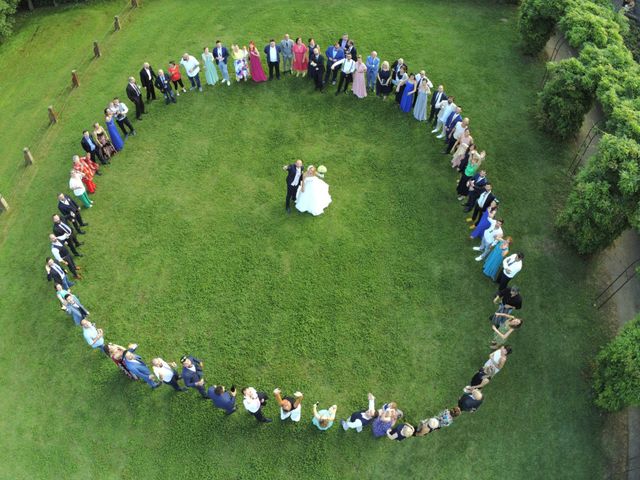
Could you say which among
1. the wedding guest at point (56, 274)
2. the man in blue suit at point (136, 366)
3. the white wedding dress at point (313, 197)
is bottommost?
the man in blue suit at point (136, 366)

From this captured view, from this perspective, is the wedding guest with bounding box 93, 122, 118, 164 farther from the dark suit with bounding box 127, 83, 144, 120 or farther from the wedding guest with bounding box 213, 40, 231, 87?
the wedding guest with bounding box 213, 40, 231, 87

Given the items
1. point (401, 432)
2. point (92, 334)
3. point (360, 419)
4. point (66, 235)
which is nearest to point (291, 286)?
point (360, 419)

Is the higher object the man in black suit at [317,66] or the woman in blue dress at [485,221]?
the man in black suit at [317,66]

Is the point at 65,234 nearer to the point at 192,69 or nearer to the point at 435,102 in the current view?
the point at 192,69

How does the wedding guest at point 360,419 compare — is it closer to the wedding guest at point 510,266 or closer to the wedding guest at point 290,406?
the wedding guest at point 290,406

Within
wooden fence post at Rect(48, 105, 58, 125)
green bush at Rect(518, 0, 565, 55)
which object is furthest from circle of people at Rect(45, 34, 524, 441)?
green bush at Rect(518, 0, 565, 55)

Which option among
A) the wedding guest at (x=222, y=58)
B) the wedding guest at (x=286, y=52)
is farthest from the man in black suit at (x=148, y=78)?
the wedding guest at (x=286, y=52)

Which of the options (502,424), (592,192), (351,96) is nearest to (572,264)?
(592,192)
